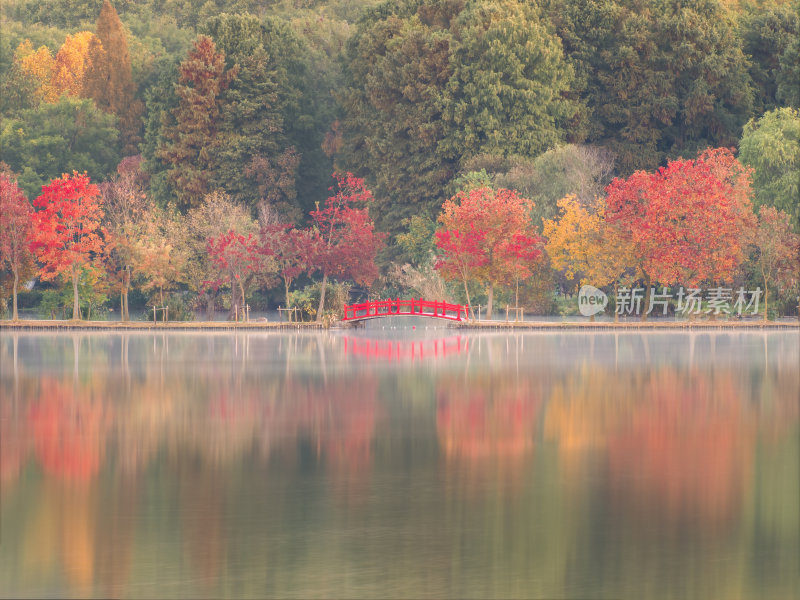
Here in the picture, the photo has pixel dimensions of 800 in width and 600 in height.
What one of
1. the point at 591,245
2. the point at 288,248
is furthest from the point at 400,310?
the point at 591,245

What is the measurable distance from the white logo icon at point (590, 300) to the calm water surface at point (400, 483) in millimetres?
Result: 24844

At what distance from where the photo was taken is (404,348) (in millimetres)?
39219

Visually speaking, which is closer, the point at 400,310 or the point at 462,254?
the point at 462,254

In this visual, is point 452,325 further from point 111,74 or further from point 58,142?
point 111,74

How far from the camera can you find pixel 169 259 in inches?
2085

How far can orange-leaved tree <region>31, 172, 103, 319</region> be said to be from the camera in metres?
51.6

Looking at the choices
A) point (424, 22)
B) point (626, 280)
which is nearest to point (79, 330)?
point (626, 280)

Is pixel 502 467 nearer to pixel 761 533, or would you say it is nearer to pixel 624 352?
pixel 761 533

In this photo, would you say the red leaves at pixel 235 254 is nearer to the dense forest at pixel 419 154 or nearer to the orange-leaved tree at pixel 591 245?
the dense forest at pixel 419 154

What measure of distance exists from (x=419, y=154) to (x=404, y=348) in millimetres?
26350

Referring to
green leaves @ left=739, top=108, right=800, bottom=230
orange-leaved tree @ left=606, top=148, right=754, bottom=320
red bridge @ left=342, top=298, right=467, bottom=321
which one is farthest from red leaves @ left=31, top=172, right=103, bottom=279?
green leaves @ left=739, top=108, right=800, bottom=230

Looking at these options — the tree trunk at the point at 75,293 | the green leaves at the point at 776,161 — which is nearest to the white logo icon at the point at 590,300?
the green leaves at the point at 776,161

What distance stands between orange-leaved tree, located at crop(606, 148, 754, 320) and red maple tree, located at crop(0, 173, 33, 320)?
2367 cm

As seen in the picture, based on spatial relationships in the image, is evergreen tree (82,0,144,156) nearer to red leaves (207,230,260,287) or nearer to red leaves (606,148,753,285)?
red leaves (207,230,260,287)
